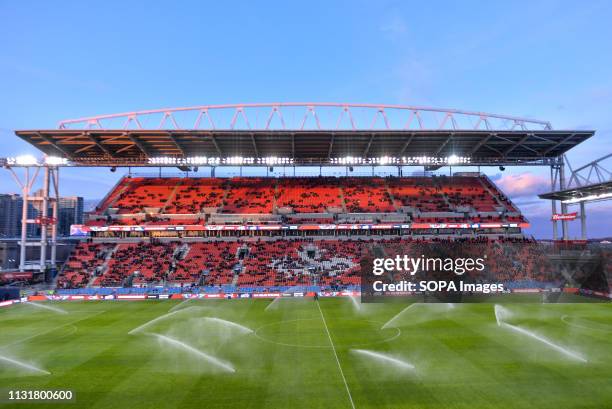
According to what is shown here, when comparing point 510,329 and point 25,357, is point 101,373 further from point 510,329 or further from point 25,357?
point 510,329

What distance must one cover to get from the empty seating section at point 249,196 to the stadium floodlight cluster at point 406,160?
40.7 ft

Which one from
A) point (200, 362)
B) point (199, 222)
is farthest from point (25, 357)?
point (199, 222)

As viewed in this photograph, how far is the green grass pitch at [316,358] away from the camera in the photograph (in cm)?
1547

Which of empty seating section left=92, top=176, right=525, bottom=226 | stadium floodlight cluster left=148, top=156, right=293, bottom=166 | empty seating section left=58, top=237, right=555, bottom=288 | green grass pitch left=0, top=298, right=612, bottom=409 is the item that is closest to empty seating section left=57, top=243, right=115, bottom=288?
empty seating section left=58, top=237, right=555, bottom=288

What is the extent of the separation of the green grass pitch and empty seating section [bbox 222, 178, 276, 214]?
2864 cm

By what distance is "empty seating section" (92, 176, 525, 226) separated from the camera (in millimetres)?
60125

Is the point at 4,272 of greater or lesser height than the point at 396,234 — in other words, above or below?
below

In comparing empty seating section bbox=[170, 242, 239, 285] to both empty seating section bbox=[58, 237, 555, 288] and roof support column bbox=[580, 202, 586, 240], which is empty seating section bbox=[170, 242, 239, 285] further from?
roof support column bbox=[580, 202, 586, 240]

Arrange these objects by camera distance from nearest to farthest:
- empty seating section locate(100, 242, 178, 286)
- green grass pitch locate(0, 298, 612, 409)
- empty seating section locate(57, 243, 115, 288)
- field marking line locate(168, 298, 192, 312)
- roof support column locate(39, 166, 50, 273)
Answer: green grass pitch locate(0, 298, 612, 409)
field marking line locate(168, 298, 192, 312)
empty seating section locate(57, 243, 115, 288)
empty seating section locate(100, 242, 178, 286)
roof support column locate(39, 166, 50, 273)

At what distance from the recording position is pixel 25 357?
21203 mm

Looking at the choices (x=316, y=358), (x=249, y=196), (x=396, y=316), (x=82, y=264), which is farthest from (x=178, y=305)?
(x=249, y=196)

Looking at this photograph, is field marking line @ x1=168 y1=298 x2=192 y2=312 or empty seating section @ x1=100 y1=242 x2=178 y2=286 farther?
empty seating section @ x1=100 y1=242 x2=178 y2=286

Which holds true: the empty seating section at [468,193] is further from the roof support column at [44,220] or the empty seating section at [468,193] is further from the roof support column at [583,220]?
the roof support column at [44,220]

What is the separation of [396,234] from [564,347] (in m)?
36.2
